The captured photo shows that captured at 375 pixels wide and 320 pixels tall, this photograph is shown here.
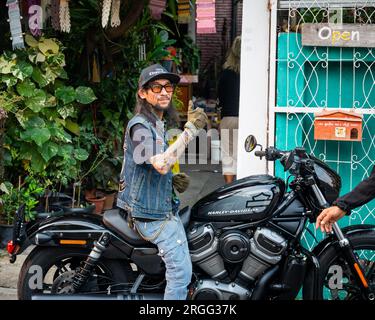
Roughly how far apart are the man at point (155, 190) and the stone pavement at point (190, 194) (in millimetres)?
1844

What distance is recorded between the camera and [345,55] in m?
4.78

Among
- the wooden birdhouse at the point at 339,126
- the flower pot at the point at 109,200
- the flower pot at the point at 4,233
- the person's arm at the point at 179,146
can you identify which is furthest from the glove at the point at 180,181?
the person's arm at the point at 179,146

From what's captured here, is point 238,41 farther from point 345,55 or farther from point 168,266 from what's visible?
point 168,266

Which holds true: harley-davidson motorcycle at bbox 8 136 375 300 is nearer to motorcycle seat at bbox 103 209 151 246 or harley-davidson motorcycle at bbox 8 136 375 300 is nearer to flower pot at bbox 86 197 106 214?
motorcycle seat at bbox 103 209 151 246

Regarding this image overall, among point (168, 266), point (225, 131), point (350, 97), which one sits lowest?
point (168, 266)

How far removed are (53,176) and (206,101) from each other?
6519 mm

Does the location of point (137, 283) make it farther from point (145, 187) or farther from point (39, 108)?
point (39, 108)

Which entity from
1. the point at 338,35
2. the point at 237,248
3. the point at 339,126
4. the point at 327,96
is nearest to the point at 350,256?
the point at 237,248

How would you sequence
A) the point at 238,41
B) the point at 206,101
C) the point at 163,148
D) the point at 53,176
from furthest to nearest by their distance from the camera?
the point at 206,101
the point at 238,41
the point at 53,176
the point at 163,148

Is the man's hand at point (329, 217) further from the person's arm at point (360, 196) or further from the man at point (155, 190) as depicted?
the man at point (155, 190)

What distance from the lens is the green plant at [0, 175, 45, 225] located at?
19.5ft

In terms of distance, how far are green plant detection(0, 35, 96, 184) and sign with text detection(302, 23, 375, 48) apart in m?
2.61

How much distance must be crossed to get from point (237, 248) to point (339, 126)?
1.48 metres
